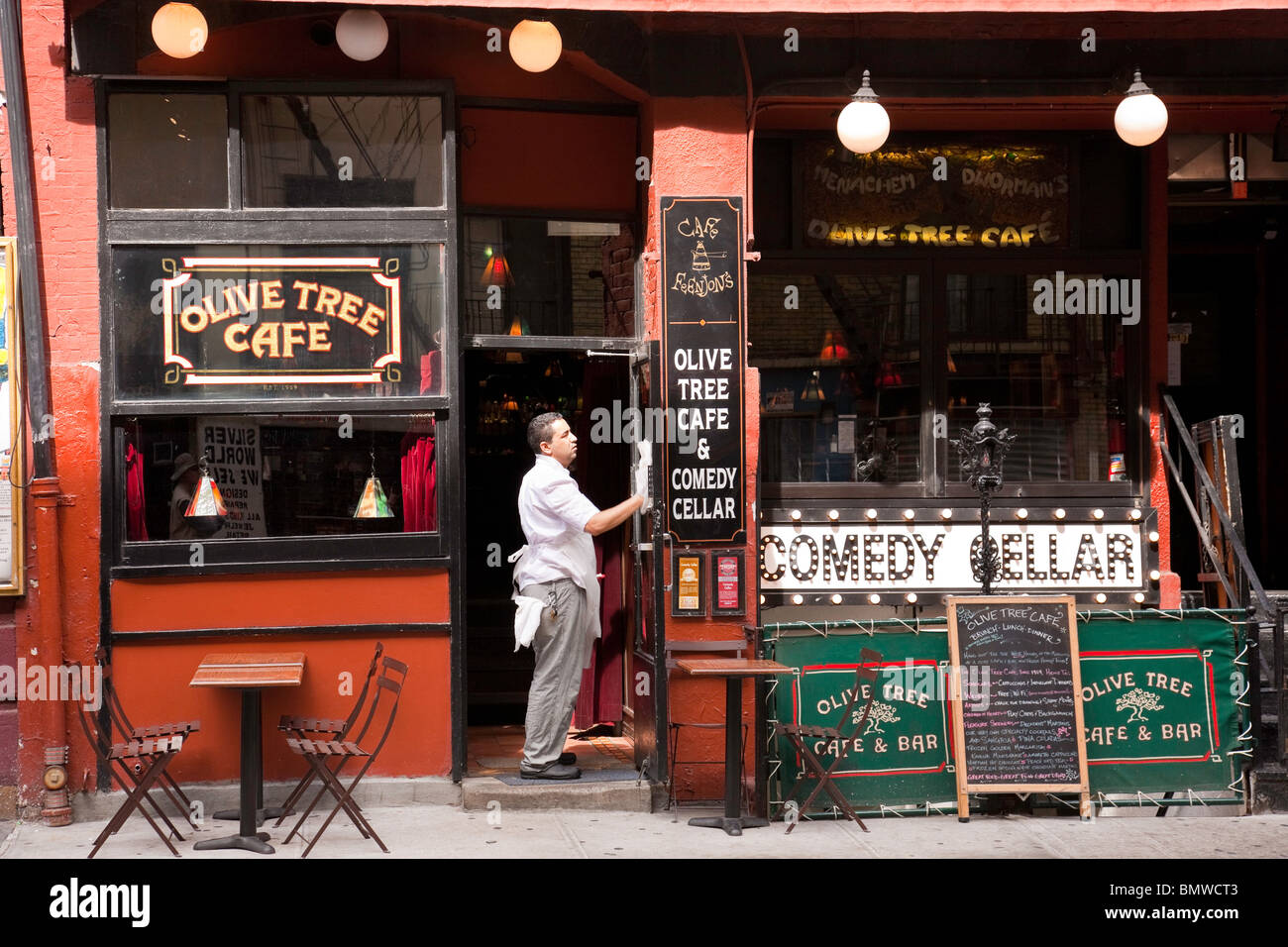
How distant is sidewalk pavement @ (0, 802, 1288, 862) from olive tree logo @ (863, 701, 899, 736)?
0.50 meters

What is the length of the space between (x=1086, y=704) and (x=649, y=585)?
8.48ft

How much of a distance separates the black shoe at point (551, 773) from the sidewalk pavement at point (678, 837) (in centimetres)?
23

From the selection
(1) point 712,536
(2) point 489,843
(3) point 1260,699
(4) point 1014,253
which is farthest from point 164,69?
(3) point 1260,699

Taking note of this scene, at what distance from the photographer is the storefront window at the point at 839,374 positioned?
9.57 metres

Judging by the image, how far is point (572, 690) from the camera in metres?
8.20

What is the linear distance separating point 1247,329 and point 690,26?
5.82 meters

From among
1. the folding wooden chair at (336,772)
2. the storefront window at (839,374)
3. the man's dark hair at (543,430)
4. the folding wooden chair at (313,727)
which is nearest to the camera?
the folding wooden chair at (336,772)

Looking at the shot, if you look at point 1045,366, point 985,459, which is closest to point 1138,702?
point 985,459

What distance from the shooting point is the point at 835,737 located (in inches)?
299

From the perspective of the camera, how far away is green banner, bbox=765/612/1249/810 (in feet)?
26.1

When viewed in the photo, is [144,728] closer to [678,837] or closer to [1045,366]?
[678,837]

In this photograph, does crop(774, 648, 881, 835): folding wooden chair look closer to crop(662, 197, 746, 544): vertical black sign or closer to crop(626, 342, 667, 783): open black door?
crop(626, 342, 667, 783): open black door

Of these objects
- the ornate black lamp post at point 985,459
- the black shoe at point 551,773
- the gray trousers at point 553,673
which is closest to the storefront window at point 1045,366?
the ornate black lamp post at point 985,459

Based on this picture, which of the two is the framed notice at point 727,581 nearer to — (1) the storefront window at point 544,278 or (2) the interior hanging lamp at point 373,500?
(1) the storefront window at point 544,278
